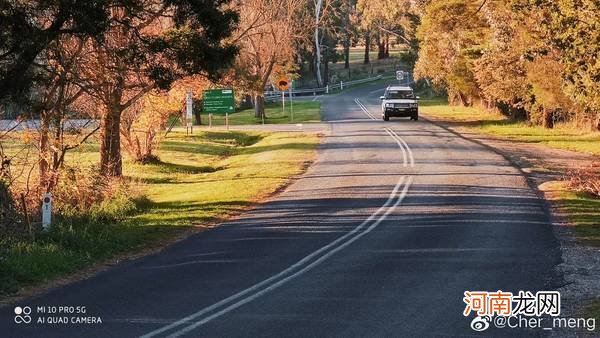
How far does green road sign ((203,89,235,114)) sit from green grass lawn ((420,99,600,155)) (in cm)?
1381

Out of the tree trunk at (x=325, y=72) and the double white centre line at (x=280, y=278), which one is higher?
the tree trunk at (x=325, y=72)

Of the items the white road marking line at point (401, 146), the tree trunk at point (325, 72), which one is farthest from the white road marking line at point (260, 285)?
the tree trunk at point (325, 72)

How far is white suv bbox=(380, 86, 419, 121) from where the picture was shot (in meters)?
54.5

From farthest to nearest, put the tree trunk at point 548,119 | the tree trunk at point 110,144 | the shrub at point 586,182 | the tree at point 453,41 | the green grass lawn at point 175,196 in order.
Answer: the tree at point 453,41
the tree trunk at point 548,119
the tree trunk at point 110,144
the shrub at point 586,182
the green grass lawn at point 175,196

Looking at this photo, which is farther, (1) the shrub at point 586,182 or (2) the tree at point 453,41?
(2) the tree at point 453,41

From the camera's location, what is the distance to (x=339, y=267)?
44.1 feet

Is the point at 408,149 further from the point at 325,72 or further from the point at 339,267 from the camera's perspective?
the point at 325,72

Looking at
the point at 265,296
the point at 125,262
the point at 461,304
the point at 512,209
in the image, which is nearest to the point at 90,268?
the point at 125,262

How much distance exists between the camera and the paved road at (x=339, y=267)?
377 inches

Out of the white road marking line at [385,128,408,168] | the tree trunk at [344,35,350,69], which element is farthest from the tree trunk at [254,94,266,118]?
the tree trunk at [344,35,350,69]

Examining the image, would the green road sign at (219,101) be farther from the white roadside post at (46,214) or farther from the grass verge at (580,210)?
the white roadside post at (46,214)

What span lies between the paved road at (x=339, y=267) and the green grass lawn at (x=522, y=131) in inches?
534

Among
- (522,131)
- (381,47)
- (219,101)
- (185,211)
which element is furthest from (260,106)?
(381,47)

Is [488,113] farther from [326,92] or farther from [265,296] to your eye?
[265,296]
